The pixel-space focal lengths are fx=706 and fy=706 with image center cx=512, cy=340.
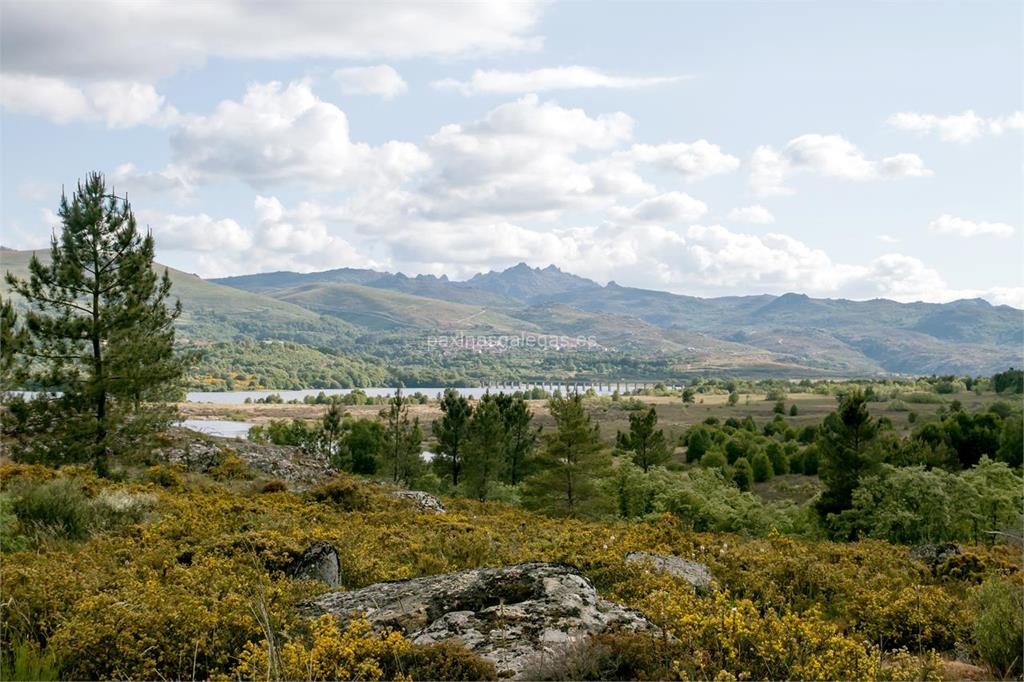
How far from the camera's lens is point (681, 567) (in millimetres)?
10273

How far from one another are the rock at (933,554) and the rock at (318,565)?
10.5 meters

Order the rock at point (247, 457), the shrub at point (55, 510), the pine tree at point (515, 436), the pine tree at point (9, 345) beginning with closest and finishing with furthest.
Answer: the shrub at point (55, 510) < the pine tree at point (9, 345) < the rock at point (247, 457) < the pine tree at point (515, 436)

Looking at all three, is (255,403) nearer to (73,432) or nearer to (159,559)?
(73,432)

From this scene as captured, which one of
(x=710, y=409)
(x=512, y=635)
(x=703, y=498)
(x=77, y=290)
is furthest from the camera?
(x=710, y=409)

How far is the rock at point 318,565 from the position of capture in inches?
351

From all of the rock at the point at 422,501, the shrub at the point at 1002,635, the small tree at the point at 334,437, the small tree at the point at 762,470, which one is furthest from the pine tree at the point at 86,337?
the small tree at the point at 762,470

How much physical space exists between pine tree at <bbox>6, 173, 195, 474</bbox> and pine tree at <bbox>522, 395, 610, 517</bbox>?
18.3 metres

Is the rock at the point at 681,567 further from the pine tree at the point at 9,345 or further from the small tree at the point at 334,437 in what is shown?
the small tree at the point at 334,437

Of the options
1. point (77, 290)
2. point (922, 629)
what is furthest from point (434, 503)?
point (922, 629)

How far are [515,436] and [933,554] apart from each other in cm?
4018

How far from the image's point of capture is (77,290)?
22844 mm

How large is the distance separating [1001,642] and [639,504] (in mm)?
25787

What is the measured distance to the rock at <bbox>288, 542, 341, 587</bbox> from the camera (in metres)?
8.91

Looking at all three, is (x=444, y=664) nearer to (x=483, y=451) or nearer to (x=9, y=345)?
(x=9, y=345)
